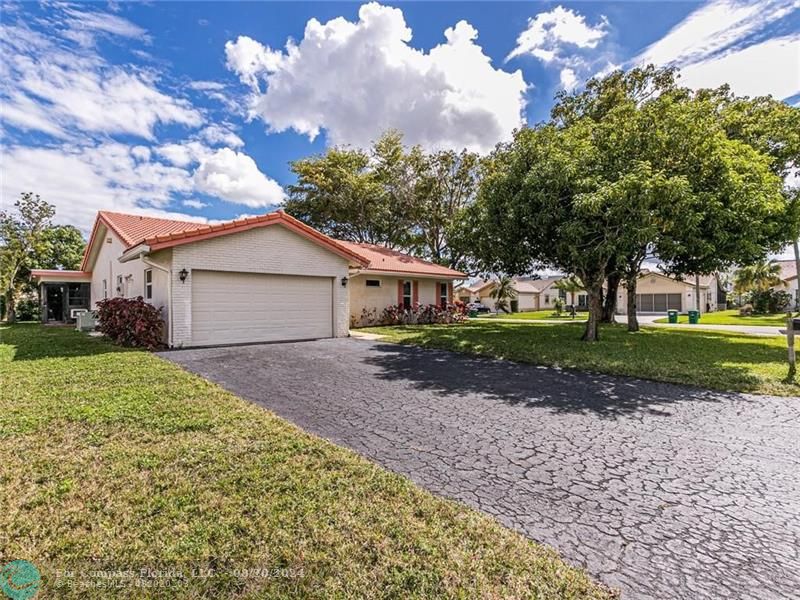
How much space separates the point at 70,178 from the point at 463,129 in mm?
19277

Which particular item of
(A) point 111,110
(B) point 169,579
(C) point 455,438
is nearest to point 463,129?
(A) point 111,110

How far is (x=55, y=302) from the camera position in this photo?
23062mm

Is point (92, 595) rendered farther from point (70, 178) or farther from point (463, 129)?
point (463, 129)

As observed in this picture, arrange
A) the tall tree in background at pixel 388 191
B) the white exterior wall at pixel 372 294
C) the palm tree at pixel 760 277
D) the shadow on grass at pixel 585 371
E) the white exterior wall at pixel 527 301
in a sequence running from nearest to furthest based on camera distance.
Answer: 1. the shadow on grass at pixel 585 371
2. the white exterior wall at pixel 372 294
3. the tall tree in background at pixel 388 191
4. the palm tree at pixel 760 277
5. the white exterior wall at pixel 527 301

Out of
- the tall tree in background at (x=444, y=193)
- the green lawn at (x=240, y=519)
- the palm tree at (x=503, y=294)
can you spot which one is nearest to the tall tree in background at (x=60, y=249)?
the tall tree in background at (x=444, y=193)

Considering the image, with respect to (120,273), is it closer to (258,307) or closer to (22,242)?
(258,307)

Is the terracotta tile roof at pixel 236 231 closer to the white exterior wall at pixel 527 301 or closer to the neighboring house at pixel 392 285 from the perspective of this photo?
the neighboring house at pixel 392 285

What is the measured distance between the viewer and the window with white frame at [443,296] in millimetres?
21612

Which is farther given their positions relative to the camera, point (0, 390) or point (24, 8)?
point (24, 8)

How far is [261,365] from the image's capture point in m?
8.72

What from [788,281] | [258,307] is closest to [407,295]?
[258,307]

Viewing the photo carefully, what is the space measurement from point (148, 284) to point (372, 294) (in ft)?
30.4

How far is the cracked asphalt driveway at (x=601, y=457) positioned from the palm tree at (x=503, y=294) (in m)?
35.9

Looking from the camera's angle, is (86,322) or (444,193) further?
(444,193)
